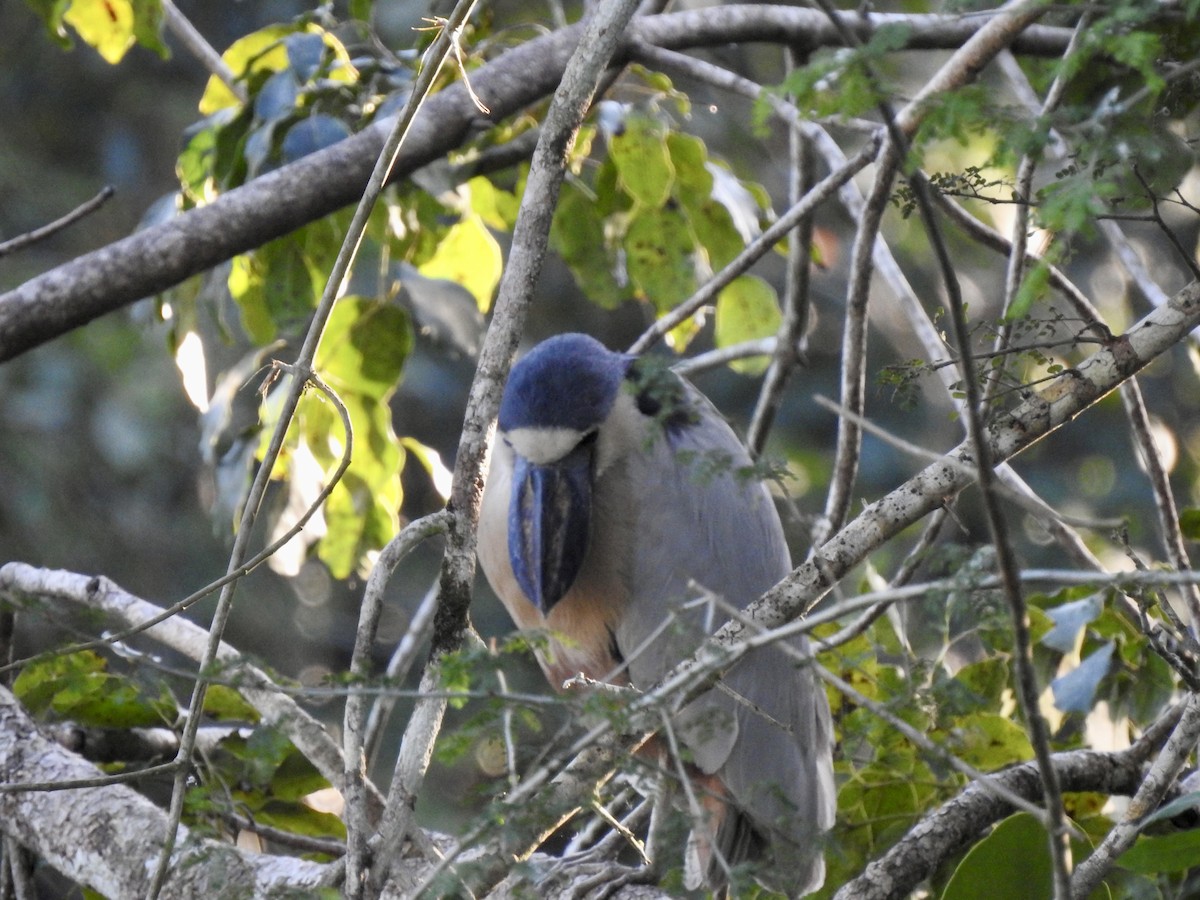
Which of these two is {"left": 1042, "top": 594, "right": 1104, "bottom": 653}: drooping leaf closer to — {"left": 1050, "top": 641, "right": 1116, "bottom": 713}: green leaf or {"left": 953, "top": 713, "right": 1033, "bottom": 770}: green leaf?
{"left": 1050, "top": 641, "right": 1116, "bottom": 713}: green leaf

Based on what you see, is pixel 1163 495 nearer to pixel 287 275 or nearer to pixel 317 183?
pixel 317 183

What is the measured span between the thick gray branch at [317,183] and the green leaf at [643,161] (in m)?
0.13

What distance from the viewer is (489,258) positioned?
91.5 inches

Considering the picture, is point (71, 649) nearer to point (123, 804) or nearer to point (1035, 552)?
point (123, 804)

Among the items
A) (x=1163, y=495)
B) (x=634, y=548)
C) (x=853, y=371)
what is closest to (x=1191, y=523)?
(x=1163, y=495)

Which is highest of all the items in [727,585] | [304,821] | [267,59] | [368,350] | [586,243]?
[267,59]

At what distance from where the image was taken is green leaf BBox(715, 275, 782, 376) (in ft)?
7.29

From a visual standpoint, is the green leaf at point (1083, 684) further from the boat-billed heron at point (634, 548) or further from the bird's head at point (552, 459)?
the bird's head at point (552, 459)

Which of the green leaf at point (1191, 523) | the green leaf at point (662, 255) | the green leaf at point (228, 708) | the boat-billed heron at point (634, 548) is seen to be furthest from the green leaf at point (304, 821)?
the green leaf at point (1191, 523)

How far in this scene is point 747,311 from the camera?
87.9 inches

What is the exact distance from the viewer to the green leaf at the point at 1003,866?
1.09m

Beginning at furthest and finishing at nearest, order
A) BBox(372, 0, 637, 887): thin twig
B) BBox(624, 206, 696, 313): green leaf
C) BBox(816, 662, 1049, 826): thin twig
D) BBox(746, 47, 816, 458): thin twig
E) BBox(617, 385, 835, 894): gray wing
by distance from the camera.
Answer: BBox(624, 206, 696, 313): green leaf, BBox(746, 47, 816, 458): thin twig, BBox(617, 385, 835, 894): gray wing, BBox(372, 0, 637, 887): thin twig, BBox(816, 662, 1049, 826): thin twig

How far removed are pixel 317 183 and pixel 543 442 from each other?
0.48 meters

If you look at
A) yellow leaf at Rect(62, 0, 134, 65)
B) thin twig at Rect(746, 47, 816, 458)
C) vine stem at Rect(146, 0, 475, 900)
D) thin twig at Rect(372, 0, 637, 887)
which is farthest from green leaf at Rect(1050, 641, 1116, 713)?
yellow leaf at Rect(62, 0, 134, 65)
